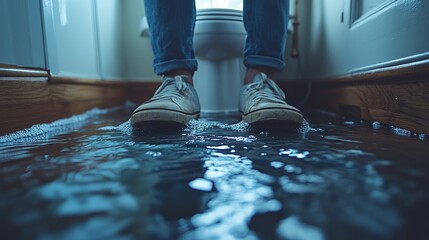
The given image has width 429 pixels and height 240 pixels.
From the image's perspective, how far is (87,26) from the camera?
1096mm

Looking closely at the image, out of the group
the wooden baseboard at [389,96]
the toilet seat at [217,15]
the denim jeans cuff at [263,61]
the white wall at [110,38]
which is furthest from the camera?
the white wall at [110,38]

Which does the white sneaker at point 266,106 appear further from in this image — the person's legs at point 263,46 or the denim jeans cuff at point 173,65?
→ the denim jeans cuff at point 173,65

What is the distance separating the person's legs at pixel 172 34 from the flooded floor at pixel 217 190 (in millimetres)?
302

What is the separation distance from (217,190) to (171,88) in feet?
1.44

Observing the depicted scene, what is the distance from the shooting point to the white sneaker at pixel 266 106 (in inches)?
21.8

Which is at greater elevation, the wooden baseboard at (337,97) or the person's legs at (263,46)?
the person's legs at (263,46)

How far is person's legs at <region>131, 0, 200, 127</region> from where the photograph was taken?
65cm

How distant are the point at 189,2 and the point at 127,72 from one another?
962mm

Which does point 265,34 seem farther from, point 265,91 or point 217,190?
point 217,190

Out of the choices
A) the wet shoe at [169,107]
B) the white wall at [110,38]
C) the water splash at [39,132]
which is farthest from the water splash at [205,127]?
the white wall at [110,38]

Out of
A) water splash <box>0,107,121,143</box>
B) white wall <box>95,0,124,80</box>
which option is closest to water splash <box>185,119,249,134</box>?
water splash <box>0,107,121,143</box>

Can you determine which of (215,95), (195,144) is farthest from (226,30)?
(195,144)

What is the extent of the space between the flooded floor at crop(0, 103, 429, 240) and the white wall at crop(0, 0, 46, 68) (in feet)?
0.84

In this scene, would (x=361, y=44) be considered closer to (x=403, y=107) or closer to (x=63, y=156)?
(x=403, y=107)
